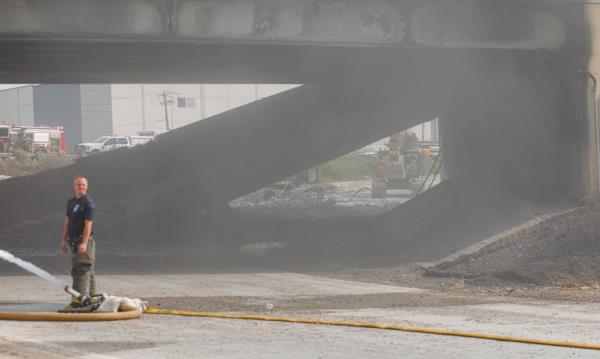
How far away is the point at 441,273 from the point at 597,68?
25.7 feet

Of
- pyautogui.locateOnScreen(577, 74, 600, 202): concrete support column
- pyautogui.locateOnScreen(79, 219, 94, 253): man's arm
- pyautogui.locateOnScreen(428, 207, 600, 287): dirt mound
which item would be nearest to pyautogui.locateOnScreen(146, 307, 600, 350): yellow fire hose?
pyautogui.locateOnScreen(79, 219, 94, 253): man's arm

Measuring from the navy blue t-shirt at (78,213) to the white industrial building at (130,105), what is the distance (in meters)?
78.5

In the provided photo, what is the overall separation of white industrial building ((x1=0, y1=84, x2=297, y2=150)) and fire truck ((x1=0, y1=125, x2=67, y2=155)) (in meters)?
23.0

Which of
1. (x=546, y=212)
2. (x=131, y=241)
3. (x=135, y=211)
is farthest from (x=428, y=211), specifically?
(x=135, y=211)

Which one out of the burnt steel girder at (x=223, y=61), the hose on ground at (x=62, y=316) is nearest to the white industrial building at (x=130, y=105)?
the burnt steel girder at (x=223, y=61)

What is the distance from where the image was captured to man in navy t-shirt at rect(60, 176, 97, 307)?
1247cm

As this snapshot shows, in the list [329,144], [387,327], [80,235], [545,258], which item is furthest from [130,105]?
[387,327]

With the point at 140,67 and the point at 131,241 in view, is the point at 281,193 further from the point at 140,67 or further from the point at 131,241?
the point at 131,241

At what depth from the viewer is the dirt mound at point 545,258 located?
17.1 m

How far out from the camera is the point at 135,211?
3105cm

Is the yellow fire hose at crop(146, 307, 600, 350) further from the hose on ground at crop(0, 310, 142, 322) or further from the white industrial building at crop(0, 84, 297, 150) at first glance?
the white industrial building at crop(0, 84, 297, 150)

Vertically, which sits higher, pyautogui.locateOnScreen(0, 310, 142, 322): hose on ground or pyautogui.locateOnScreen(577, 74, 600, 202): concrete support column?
pyautogui.locateOnScreen(577, 74, 600, 202): concrete support column

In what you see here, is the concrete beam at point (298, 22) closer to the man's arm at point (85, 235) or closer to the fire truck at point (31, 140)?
the man's arm at point (85, 235)

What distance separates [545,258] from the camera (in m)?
18.7
